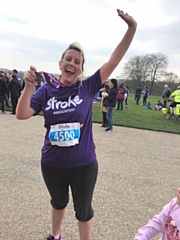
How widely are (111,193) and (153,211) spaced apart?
0.63m

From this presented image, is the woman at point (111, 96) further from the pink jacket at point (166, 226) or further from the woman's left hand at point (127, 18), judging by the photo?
the pink jacket at point (166, 226)

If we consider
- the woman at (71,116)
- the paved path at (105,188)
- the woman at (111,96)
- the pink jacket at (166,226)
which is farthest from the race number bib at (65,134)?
the woman at (111,96)

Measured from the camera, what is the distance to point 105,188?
384 cm

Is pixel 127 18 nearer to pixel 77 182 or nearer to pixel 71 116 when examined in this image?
pixel 71 116

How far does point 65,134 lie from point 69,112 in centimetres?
16

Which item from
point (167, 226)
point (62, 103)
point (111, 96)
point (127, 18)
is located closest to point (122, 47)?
point (127, 18)

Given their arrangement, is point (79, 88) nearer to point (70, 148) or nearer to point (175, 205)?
point (70, 148)

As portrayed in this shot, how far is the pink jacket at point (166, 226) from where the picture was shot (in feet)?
5.70

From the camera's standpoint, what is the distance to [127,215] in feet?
10.2

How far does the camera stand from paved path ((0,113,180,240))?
278 centimetres

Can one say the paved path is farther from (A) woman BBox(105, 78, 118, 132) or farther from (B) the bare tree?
(B) the bare tree

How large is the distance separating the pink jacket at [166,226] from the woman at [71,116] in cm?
53

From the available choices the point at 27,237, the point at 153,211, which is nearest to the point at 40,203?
the point at 27,237

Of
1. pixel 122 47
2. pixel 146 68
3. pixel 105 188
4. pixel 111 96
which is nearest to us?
A: pixel 122 47
